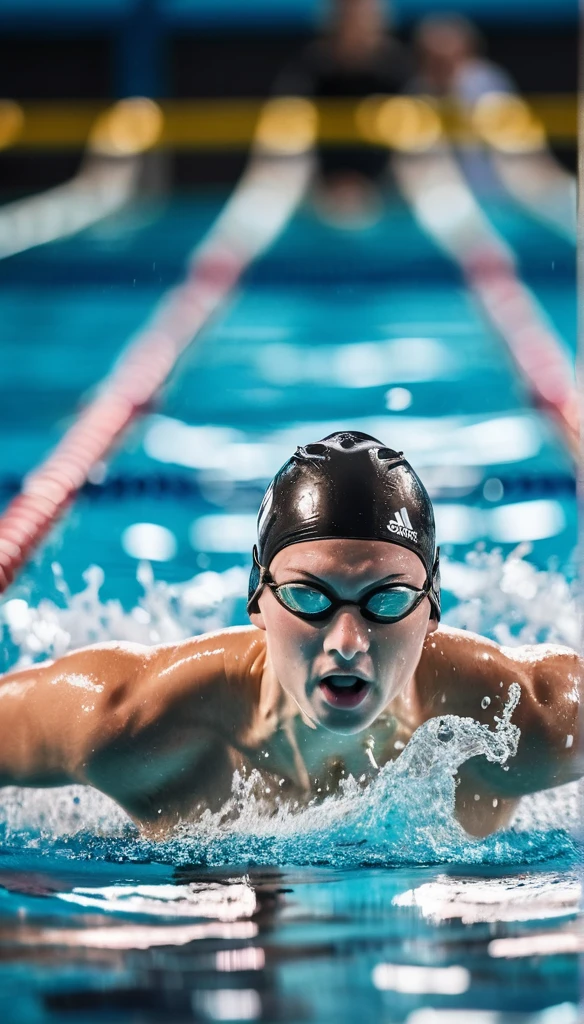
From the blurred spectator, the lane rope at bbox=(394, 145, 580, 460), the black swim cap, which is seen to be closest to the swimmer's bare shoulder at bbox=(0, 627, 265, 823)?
the black swim cap

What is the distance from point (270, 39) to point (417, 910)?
403 inches

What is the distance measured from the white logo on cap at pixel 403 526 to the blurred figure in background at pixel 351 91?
7221mm

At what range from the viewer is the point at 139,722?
88.1 inches

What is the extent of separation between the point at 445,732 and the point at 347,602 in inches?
18.2

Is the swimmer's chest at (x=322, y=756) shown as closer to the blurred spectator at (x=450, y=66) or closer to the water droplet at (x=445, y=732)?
the water droplet at (x=445, y=732)

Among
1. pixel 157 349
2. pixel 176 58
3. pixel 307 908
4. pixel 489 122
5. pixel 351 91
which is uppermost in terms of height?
pixel 176 58

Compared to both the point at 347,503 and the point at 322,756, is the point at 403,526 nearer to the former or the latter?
the point at 347,503

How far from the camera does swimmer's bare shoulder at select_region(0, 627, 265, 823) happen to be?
2.24m

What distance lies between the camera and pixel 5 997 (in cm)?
159

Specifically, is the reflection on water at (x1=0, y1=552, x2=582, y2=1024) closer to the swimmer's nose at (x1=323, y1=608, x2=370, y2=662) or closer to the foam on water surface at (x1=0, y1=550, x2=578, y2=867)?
the foam on water surface at (x1=0, y1=550, x2=578, y2=867)

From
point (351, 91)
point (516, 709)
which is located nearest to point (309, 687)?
point (516, 709)

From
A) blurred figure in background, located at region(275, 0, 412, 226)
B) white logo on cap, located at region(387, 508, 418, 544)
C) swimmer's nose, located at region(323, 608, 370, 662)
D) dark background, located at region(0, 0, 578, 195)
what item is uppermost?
dark background, located at region(0, 0, 578, 195)

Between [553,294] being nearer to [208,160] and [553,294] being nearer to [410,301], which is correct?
[410,301]

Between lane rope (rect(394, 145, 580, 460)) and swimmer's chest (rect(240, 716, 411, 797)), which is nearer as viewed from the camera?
swimmer's chest (rect(240, 716, 411, 797))
